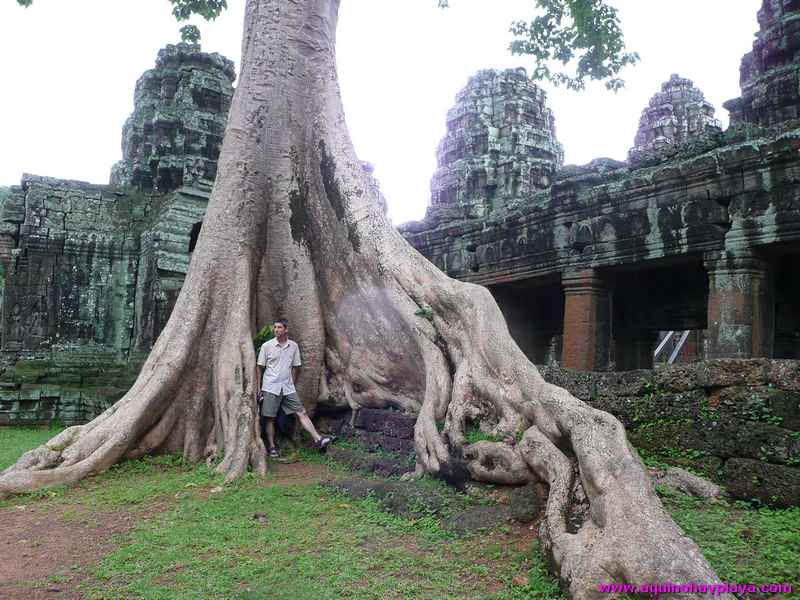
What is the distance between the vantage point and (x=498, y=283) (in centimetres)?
814

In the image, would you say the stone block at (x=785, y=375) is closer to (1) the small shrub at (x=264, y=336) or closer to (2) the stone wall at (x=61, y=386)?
(1) the small shrub at (x=264, y=336)

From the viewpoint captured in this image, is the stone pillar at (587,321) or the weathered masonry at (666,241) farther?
the stone pillar at (587,321)

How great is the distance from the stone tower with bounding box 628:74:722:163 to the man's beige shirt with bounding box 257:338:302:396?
1444 cm

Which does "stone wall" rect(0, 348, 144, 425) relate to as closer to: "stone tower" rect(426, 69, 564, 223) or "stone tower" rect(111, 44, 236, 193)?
"stone tower" rect(111, 44, 236, 193)

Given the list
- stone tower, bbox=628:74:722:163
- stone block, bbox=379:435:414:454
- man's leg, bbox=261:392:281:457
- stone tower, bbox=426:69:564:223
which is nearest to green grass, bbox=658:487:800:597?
stone block, bbox=379:435:414:454

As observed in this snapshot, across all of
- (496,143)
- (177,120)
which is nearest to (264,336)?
(177,120)

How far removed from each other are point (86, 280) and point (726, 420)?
31.1ft

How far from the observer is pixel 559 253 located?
7.15 metres

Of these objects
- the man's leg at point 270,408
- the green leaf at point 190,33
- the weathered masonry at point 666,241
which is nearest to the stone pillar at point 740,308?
the weathered masonry at point 666,241

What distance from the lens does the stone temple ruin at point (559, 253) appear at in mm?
3625

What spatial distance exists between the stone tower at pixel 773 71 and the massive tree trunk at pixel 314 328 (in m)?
4.66

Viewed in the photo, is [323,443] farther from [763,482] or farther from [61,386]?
[61,386]

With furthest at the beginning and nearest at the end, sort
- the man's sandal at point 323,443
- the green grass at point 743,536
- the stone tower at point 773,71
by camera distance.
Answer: the stone tower at point 773,71 → the man's sandal at point 323,443 → the green grass at point 743,536

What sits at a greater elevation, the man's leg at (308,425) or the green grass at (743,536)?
the man's leg at (308,425)
